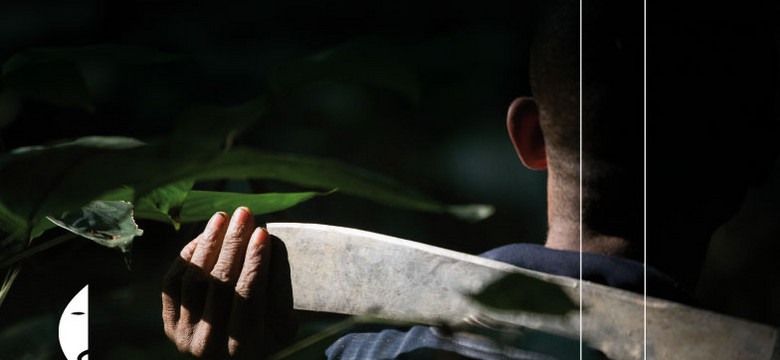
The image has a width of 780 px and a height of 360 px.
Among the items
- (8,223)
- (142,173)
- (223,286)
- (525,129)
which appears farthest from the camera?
(525,129)

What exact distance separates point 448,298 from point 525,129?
0.31m

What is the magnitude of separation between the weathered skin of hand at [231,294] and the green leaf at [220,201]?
0.13 m

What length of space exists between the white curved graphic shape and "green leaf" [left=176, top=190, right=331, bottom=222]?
0.30 metres

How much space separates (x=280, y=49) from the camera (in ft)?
2.36

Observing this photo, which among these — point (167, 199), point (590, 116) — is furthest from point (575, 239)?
point (167, 199)

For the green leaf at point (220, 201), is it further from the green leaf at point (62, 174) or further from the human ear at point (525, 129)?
the human ear at point (525, 129)

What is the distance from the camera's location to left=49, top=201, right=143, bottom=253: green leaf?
0.34m

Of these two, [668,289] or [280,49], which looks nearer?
[280,49]

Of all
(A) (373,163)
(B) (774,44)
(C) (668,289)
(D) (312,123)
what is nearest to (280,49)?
(D) (312,123)

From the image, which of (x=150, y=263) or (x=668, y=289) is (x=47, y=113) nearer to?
(x=150, y=263)

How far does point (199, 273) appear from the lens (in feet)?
2.22

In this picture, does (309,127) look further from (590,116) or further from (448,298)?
(590,116)

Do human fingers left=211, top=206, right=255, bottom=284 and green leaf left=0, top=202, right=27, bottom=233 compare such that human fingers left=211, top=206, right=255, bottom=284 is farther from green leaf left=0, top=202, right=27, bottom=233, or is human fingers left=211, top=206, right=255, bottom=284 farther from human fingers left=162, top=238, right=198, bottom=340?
green leaf left=0, top=202, right=27, bottom=233

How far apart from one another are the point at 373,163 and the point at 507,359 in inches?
11.0
